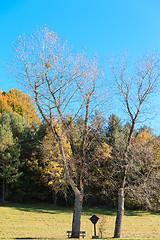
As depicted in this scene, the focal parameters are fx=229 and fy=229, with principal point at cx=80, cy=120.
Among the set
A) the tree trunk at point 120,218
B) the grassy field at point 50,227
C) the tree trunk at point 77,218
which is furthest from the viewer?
the grassy field at point 50,227

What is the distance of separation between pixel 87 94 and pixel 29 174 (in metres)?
19.8

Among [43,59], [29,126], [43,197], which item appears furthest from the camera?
[29,126]

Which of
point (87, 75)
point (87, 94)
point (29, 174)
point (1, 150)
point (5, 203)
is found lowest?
point (5, 203)

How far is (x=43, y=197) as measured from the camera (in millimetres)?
27812

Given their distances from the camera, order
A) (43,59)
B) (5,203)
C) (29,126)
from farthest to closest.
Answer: (29,126), (5,203), (43,59)

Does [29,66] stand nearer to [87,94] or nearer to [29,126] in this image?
[87,94]

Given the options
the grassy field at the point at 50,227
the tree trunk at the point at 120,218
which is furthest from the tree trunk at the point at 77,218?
the tree trunk at the point at 120,218

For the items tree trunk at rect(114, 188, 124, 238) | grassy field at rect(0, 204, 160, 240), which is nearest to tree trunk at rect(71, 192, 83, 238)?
grassy field at rect(0, 204, 160, 240)

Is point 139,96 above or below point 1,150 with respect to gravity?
above

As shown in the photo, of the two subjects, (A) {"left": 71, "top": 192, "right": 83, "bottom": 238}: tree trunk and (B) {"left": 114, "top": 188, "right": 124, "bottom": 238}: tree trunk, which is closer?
(A) {"left": 71, "top": 192, "right": 83, "bottom": 238}: tree trunk

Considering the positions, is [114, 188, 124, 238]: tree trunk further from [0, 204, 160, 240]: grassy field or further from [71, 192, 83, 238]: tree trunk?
[71, 192, 83, 238]: tree trunk

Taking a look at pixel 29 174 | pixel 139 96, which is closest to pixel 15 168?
pixel 29 174

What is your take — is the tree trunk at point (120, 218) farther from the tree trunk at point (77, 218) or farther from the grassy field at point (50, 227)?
the tree trunk at point (77, 218)

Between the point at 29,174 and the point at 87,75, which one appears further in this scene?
the point at 29,174
